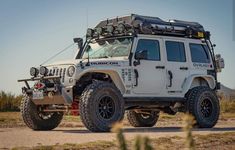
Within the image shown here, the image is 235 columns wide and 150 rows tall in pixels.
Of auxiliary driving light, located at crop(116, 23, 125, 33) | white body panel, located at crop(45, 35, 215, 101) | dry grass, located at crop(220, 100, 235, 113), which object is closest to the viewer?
white body panel, located at crop(45, 35, 215, 101)

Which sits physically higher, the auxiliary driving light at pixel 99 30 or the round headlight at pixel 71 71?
the auxiliary driving light at pixel 99 30

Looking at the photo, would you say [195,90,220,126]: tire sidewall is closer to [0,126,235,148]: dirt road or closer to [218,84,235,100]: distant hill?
[218,84,235,100]: distant hill

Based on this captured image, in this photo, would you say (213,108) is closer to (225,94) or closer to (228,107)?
(228,107)

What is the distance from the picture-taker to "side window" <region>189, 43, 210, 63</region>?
461 inches

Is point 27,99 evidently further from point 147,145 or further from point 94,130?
point 147,145

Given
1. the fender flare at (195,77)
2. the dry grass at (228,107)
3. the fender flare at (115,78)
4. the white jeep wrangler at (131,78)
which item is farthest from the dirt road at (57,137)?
the dry grass at (228,107)

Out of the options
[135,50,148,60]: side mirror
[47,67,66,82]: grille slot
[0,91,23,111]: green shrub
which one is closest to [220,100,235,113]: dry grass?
[0,91,23,111]: green shrub

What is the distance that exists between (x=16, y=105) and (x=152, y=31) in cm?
1422

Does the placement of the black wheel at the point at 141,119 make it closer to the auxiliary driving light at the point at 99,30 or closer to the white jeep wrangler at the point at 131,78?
the white jeep wrangler at the point at 131,78

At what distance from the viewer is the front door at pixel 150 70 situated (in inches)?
396

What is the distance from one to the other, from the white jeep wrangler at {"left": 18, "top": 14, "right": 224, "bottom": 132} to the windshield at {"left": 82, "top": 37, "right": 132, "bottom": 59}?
22 mm

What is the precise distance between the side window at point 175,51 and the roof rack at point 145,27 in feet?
0.79

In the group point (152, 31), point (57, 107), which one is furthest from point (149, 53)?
point (57, 107)

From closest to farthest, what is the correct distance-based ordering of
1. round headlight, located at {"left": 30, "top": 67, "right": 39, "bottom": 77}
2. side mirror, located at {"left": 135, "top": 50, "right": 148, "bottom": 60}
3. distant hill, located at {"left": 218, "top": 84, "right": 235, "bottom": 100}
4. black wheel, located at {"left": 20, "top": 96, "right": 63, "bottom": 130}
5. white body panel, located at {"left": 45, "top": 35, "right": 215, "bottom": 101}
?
white body panel, located at {"left": 45, "top": 35, "right": 215, "bottom": 101}, side mirror, located at {"left": 135, "top": 50, "right": 148, "bottom": 60}, round headlight, located at {"left": 30, "top": 67, "right": 39, "bottom": 77}, black wheel, located at {"left": 20, "top": 96, "right": 63, "bottom": 130}, distant hill, located at {"left": 218, "top": 84, "right": 235, "bottom": 100}
